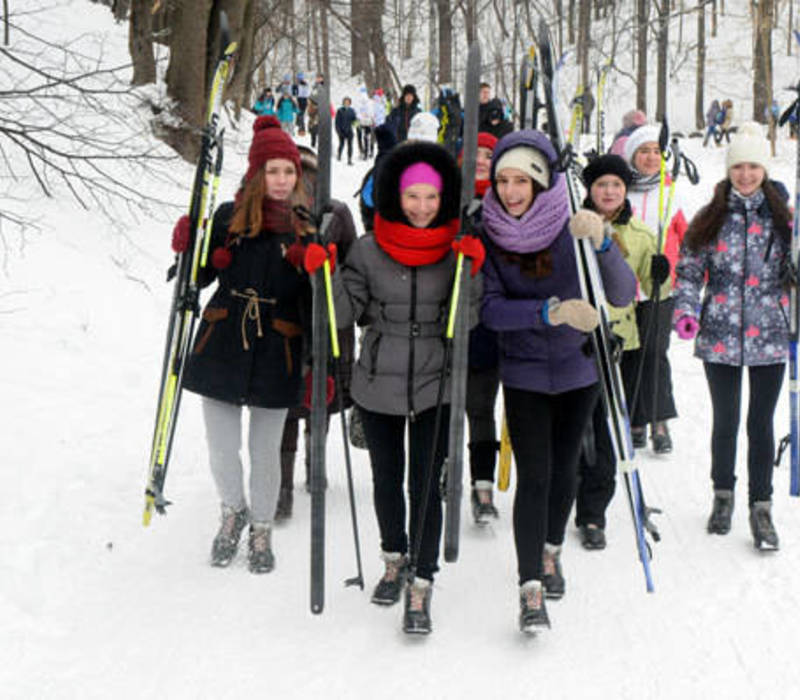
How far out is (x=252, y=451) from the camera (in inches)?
154

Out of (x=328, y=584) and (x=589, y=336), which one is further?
(x=328, y=584)

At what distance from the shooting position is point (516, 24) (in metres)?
10.4

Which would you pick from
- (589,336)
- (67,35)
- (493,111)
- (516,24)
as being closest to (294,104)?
(67,35)

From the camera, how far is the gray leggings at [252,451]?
3.86 m

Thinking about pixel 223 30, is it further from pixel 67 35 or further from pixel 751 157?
pixel 67 35

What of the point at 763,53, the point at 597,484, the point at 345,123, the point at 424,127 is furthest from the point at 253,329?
the point at 763,53

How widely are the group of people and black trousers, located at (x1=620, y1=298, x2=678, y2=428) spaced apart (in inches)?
1.3

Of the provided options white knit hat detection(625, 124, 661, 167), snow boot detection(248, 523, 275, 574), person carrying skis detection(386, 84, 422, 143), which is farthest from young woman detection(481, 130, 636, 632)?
person carrying skis detection(386, 84, 422, 143)

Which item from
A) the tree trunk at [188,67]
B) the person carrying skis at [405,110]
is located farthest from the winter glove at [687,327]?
the tree trunk at [188,67]

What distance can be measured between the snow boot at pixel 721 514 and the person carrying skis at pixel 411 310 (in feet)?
5.53

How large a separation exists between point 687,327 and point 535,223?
1170 mm

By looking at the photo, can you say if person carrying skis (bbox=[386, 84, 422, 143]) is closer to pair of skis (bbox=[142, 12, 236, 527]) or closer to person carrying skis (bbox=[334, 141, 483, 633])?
pair of skis (bbox=[142, 12, 236, 527])

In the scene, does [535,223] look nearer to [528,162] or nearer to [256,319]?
[528,162]

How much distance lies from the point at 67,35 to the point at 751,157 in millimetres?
13012
